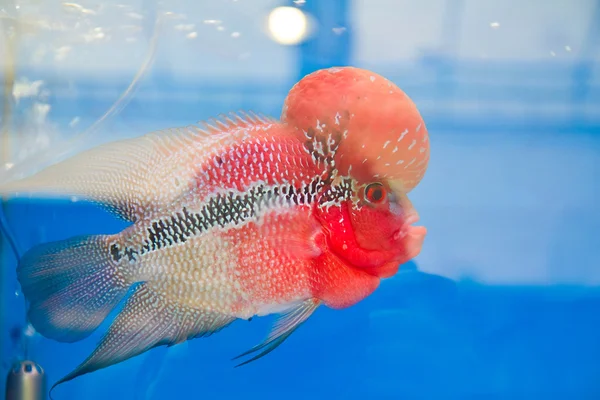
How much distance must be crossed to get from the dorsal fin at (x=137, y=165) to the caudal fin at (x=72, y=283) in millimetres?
70

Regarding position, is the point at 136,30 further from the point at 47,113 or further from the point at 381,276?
the point at 381,276

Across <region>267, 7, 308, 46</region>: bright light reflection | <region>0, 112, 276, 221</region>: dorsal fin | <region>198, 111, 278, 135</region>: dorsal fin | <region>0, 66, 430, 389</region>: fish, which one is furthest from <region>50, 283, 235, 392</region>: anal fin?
<region>267, 7, 308, 46</region>: bright light reflection

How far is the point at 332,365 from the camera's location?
0.93m

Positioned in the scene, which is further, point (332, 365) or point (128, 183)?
point (332, 365)

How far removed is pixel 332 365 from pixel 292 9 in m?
0.69

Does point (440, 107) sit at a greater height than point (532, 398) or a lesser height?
greater

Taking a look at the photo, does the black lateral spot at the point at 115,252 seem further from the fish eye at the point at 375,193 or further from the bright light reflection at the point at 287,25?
the bright light reflection at the point at 287,25

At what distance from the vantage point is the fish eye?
0.69 meters

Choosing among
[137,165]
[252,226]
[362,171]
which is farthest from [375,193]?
[137,165]

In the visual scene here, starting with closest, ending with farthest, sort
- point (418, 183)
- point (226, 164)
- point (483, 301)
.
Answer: point (226, 164)
point (418, 183)
point (483, 301)

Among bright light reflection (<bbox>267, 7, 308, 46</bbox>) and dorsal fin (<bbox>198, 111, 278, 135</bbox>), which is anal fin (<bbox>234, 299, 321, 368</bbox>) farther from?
bright light reflection (<bbox>267, 7, 308, 46</bbox>)

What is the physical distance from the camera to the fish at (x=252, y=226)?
69 cm

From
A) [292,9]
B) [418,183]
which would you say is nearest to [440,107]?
[418,183]

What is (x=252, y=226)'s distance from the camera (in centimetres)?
69
